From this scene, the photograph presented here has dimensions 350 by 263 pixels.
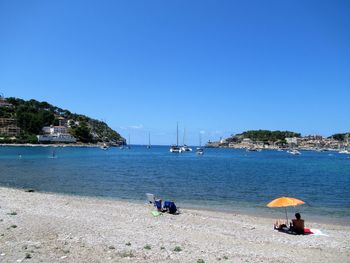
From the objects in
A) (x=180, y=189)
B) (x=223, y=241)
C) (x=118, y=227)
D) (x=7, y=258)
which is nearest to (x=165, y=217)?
(x=118, y=227)

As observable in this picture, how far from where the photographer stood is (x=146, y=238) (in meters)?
15.6

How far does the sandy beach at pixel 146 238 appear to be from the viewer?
12719 millimetres

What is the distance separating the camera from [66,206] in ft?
79.2

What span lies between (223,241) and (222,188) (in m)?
24.8

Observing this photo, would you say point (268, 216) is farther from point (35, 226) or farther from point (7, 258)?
point (7, 258)

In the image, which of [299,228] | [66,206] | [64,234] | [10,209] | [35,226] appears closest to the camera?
[64,234]

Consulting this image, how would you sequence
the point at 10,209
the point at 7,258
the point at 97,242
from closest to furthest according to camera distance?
the point at 7,258, the point at 97,242, the point at 10,209

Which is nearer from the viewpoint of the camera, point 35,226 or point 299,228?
point 35,226

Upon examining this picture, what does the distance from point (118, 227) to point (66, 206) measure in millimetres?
7743

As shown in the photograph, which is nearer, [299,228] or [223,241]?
[223,241]

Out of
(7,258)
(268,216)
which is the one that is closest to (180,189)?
(268,216)

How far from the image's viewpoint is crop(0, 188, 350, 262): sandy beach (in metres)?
12.7

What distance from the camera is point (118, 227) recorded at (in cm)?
1777

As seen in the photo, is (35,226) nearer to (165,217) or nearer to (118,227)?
(118,227)
